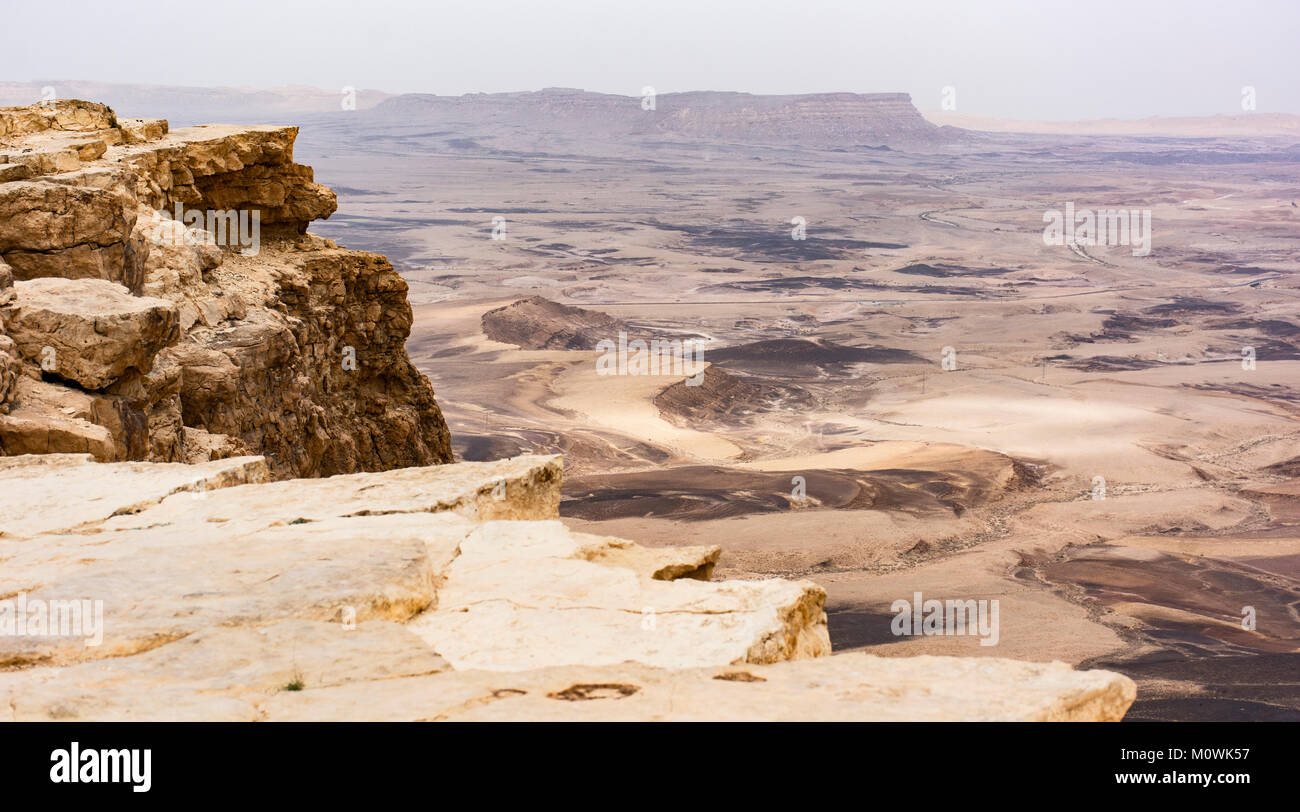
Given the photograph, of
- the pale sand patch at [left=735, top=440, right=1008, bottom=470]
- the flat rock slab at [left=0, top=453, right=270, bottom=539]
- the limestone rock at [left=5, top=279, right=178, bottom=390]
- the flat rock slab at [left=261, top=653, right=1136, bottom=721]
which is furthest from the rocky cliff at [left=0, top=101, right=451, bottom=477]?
the pale sand patch at [left=735, top=440, right=1008, bottom=470]

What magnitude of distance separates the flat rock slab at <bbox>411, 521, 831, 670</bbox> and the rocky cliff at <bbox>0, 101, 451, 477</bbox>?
319 centimetres

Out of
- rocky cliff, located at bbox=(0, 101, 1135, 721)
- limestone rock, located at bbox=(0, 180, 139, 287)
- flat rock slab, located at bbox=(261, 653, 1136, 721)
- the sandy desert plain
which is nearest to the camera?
flat rock slab, located at bbox=(261, 653, 1136, 721)

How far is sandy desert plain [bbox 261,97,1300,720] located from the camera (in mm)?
16172

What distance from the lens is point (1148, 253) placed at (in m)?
68.4

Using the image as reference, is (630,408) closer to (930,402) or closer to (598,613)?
(930,402)

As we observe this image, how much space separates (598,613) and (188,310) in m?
6.78

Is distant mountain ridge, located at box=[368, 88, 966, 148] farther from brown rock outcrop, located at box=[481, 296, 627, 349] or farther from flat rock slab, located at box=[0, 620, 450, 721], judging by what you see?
flat rock slab, located at box=[0, 620, 450, 721]

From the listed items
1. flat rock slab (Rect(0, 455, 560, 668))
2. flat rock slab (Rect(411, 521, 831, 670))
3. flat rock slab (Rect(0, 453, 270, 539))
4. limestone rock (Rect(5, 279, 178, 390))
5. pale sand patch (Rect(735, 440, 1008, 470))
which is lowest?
pale sand patch (Rect(735, 440, 1008, 470))

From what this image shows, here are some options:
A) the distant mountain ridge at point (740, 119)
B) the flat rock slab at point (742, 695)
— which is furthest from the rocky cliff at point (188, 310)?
the distant mountain ridge at point (740, 119)

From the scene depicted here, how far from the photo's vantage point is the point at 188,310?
31.8 ft

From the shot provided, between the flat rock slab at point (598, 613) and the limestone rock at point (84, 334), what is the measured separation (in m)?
3.32

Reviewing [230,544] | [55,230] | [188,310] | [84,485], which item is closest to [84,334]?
[84,485]
